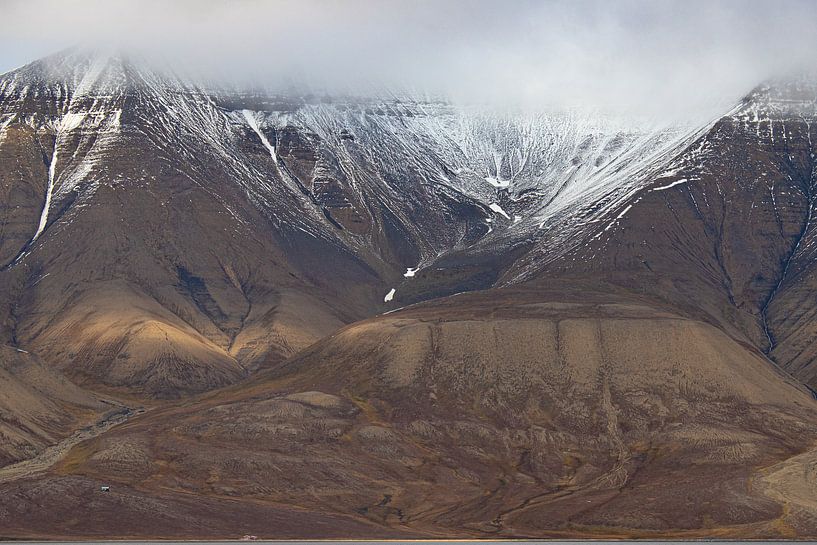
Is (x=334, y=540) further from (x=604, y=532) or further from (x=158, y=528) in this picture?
(x=604, y=532)

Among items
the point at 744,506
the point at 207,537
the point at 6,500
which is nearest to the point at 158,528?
the point at 207,537

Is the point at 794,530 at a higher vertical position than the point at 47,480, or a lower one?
lower

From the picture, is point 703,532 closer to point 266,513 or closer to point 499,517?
point 499,517

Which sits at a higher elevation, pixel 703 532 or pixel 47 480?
pixel 47 480

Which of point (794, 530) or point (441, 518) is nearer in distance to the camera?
point (794, 530)

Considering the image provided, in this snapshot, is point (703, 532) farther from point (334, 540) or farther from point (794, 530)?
point (334, 540)

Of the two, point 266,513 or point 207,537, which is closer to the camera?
point 207,537

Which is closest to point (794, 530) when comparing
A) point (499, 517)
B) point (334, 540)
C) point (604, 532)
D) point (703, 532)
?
point (703, 532)

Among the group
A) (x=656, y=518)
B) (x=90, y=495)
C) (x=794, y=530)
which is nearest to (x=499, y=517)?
(x=656, y=518)
